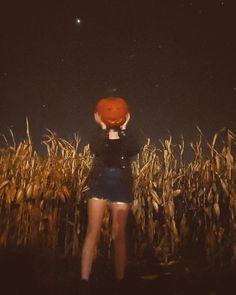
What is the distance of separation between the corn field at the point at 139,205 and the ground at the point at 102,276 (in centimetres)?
16

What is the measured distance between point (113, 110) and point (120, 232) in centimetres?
102

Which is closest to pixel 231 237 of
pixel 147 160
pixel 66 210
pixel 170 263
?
pixel 170 263

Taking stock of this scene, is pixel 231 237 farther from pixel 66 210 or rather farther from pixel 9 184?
pixel 9 184

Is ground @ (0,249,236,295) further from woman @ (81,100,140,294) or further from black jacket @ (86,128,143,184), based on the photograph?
black jacket @ (86,128,143,184)

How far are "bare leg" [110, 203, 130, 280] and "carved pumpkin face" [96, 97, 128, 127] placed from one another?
27.8 inches

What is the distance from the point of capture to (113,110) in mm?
3584

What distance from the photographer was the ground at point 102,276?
11.4 feet

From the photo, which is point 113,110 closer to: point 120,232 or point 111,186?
point 111,186

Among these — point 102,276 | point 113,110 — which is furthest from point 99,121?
point 102,276

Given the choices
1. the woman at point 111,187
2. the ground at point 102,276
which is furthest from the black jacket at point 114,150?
the ground at point 102,276

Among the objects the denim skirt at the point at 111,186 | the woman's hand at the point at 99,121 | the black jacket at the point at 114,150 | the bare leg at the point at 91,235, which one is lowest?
the bare leg at the point at 91,235

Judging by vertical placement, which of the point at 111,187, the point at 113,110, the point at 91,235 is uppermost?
the point at 113,110

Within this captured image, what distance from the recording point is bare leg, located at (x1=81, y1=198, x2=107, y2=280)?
3375 millimetres

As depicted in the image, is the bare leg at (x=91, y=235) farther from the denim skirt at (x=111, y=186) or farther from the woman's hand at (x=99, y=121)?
the woman's hand at (x=99, y=121)
